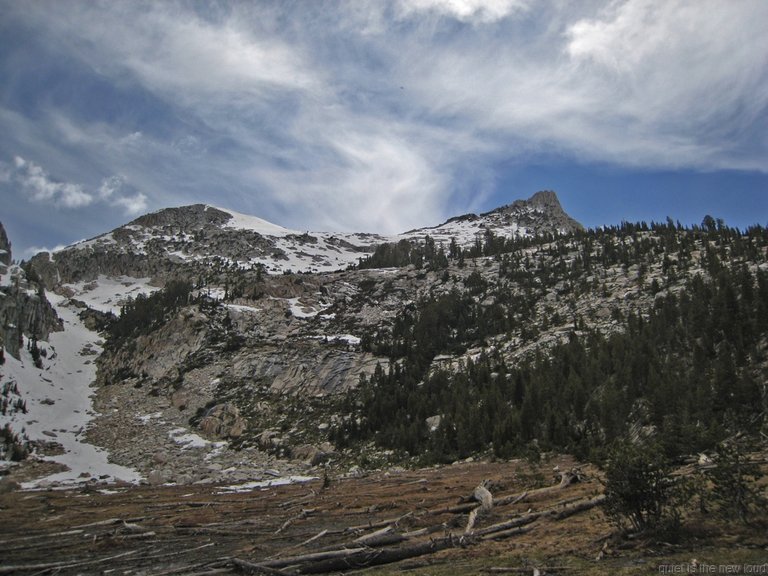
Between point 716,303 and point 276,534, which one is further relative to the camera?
point 716,303

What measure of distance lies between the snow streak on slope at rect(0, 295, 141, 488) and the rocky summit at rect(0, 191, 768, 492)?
74cm

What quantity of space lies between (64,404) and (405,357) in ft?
195

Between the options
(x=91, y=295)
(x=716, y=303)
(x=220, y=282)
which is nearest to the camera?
(x=716, y=303)

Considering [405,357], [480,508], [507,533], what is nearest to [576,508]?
[507,533]

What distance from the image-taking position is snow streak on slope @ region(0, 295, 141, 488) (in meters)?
52.6

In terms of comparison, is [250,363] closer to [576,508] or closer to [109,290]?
[576,508]

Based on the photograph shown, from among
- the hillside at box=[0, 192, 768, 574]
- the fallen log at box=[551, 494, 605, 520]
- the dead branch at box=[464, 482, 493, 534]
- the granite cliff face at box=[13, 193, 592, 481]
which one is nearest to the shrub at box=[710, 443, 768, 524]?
the hillside at box=[0, 192, 768, 574]

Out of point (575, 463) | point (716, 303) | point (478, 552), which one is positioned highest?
point (716, 303)

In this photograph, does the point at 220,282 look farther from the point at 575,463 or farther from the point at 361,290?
the point at 575,463

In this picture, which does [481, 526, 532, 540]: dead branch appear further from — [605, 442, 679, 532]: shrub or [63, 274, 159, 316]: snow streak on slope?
[63, 274, 159, 316]: snow streak on slope

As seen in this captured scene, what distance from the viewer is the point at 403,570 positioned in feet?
36.9

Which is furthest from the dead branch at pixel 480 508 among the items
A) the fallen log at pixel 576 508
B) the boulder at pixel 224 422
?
the boulder at pixel 224 422

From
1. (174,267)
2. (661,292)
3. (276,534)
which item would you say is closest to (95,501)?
(276,534)

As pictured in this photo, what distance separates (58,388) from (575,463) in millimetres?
92201
